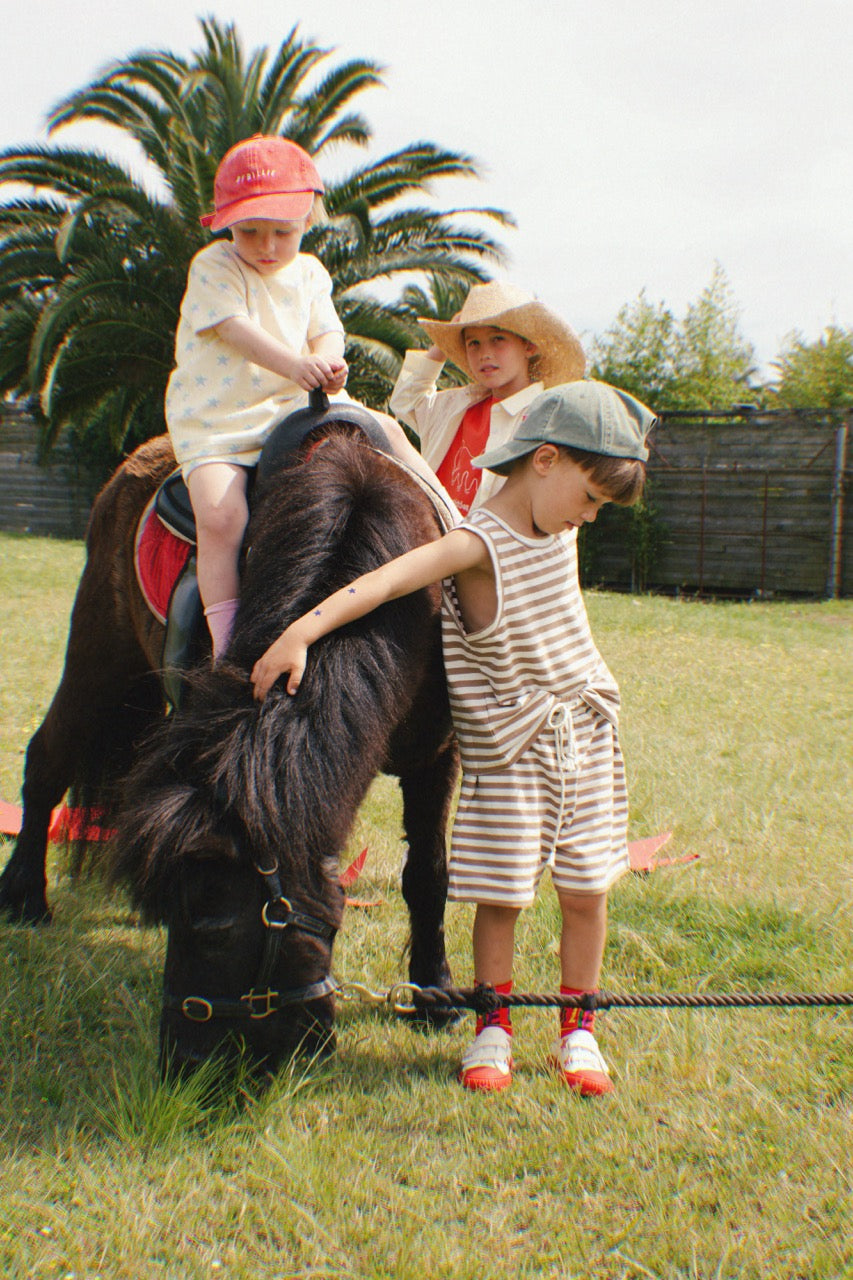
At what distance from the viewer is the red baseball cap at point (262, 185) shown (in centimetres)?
265

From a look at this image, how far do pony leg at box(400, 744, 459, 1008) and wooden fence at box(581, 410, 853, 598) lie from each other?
1166cm

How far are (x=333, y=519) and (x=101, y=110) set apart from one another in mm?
11221

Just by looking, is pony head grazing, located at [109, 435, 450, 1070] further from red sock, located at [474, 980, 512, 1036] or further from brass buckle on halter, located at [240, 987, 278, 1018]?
red sock, located at [474, 980, 512, 1036]

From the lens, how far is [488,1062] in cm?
231

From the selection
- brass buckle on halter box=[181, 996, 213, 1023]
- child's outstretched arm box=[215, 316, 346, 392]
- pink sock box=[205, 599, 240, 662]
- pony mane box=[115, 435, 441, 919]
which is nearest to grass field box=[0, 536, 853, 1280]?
brass buckle on halter box=[181, 996, 213, 1023]

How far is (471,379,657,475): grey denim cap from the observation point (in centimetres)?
220

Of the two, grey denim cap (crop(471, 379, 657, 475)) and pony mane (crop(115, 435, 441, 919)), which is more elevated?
grey denim cap (crop(471, 379, 657, 475))

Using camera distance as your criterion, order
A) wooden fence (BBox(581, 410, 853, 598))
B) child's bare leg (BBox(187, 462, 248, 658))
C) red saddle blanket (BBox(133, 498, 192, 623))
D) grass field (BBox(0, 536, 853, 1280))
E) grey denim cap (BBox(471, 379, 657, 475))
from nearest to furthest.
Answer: grass field (BBox(0, 536, 853, 1280)), grey denim cap (BBox(471, 379, 657, 475)), child's bare leg (BBox(187, 462, 248, 658)), red saddle blanket (BBox(133, 498, 192, 623)), wooden fence (BBox(581, 410, 853, 598))

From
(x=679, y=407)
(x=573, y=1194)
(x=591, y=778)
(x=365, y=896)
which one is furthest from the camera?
(x=679, y=407)

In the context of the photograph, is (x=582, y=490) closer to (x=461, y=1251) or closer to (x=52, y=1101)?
(x=461, y=1251)

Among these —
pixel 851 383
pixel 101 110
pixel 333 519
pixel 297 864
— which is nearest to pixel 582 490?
pixel 333 519

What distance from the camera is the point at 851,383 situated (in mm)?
26844

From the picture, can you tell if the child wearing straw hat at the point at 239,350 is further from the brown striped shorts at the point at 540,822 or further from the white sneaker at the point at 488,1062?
the white sneaker at the point at 488,1062

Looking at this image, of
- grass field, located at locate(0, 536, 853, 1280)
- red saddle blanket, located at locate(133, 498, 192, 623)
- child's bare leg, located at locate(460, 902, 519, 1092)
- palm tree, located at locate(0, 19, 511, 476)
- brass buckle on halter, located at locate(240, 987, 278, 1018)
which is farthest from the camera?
palm tree, located at locate(0, 19, 511, 476)
